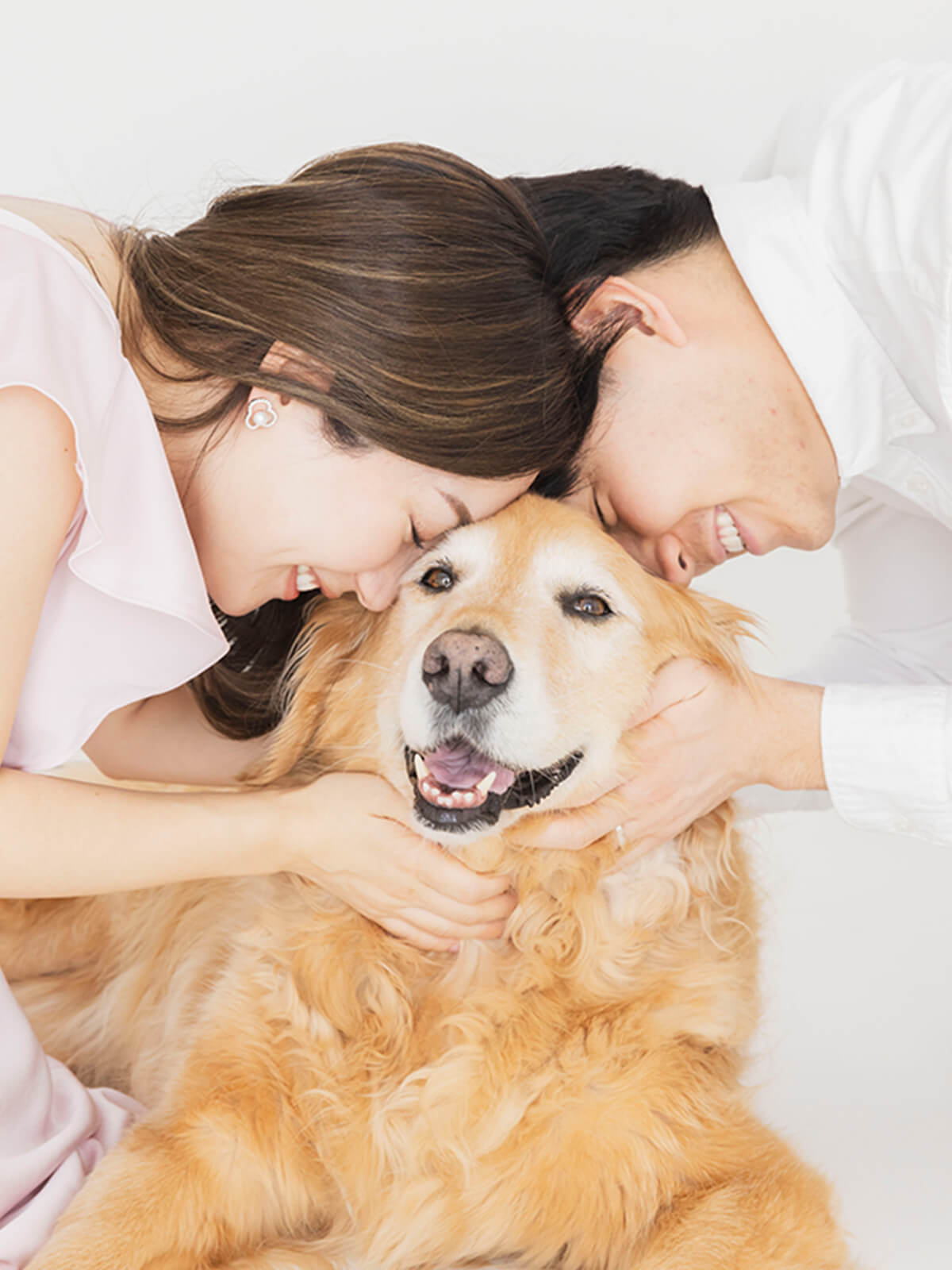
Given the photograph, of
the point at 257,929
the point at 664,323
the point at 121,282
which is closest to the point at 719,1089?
the point at 257,929

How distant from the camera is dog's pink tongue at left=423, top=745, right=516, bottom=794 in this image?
7.08ft

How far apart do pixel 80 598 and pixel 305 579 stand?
390 mm

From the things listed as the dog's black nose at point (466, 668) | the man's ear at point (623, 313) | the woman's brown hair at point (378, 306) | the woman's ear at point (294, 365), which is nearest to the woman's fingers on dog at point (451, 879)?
the dog's black nose at point (466, 668)

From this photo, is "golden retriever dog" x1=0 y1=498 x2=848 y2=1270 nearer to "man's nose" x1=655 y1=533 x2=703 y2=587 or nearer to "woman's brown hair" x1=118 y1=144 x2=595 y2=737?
"man's nose" x1=655 y1=533 x2=703 y2=587

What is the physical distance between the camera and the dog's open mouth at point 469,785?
2.14 metres

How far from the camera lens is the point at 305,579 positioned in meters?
2.43

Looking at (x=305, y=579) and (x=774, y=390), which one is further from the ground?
(x=774, y=390)

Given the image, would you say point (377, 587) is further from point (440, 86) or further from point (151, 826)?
point (440, 86)

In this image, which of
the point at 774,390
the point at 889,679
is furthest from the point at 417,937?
the point at 889,679

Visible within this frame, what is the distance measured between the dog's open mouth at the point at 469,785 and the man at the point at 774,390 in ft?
0.32

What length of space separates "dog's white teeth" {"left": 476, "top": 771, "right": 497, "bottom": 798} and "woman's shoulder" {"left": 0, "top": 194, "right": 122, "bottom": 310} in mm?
848

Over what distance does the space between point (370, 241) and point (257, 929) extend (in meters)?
1.07

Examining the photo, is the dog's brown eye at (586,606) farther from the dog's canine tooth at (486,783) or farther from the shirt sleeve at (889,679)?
the shirt sleeve at (889,679)

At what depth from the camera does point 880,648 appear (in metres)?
3.06
